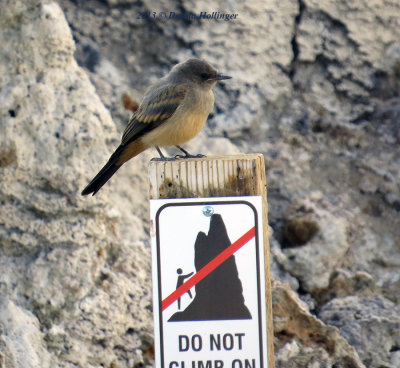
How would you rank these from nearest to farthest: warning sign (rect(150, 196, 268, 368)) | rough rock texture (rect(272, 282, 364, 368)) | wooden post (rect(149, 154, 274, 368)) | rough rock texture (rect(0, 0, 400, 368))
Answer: warning sign (rect(150, 196, 268, 368)) < wooden post (rect(149, 154, 274, 368)) < rough rock texture (rect(272, 282, 364, 368)) < rough rock texture (rect(0, 0, 400, 368))

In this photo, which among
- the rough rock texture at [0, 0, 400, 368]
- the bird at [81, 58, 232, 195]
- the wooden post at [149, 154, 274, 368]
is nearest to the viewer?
the wooden post at [149, 154, 274, 368]

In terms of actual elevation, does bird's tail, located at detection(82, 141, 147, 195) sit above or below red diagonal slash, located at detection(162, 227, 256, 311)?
above

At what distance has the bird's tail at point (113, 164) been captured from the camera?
4.30 meters

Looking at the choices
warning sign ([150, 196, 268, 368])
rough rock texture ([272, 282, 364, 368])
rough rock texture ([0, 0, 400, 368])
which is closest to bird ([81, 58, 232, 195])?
rough rock texture ([0, 0, 400, 368])

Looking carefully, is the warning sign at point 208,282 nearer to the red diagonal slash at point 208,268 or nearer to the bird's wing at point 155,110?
the red diagonal slash at point 208,268

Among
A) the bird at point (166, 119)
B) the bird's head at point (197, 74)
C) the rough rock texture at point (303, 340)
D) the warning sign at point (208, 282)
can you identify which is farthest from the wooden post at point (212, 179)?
the bird's head at point (197, 74)

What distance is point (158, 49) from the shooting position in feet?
20.9

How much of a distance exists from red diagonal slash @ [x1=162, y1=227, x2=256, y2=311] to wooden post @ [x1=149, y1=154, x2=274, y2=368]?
0.14 m

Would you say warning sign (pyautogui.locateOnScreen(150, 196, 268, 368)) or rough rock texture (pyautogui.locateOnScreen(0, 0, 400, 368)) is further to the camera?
rough rock texture (pyautogui.locateOnScreen(0, 0, 400, 368))

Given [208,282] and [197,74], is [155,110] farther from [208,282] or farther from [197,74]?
[208,282]

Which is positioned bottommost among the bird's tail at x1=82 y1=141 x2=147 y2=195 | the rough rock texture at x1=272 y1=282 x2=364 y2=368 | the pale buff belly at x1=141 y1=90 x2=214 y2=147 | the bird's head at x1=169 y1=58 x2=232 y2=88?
the rough rock texture at x1=272 y1=282 x2=364 y2=368

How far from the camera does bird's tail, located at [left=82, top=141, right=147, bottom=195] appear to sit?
4.30 m

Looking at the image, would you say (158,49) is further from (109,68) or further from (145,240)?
(145,240)

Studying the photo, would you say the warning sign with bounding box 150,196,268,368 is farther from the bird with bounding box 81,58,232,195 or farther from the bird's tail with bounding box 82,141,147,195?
the bird with bounding box 81,58,232,195
